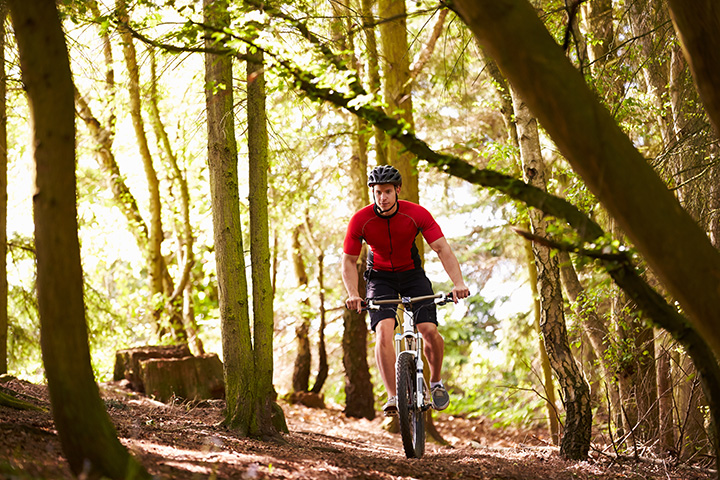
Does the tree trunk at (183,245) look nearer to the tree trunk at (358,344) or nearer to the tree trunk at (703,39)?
the tree trunk at (358,344)

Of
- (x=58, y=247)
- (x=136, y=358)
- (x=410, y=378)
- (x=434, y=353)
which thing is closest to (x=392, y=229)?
(x=434, y=353)

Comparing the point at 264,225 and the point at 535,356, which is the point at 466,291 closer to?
the point at 264,225

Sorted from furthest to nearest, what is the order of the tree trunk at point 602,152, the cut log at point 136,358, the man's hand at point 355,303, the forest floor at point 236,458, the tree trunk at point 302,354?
the tree trunk at point 302,354
the cut log at point 136,358
the man's hand at point 355,303
the forest floor at point 236,458
the tree trunk at point 602,152

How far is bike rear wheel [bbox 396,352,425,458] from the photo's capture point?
548 cm

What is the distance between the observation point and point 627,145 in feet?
10.0

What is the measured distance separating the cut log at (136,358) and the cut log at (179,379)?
0.23m

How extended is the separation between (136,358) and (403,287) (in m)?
4.55

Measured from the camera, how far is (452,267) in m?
5.88

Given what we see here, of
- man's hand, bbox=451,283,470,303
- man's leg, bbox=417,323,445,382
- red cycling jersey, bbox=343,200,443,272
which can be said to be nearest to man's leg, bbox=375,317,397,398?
man's leg, bbox=417,323,445,382

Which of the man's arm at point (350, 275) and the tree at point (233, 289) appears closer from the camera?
the tree at point (233, 289)

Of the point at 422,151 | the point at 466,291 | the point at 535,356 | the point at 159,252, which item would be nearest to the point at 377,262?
the point at 466,291

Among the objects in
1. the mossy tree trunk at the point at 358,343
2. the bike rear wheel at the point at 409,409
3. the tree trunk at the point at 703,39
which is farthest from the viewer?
the mossy tree trunk at the point at 358,343

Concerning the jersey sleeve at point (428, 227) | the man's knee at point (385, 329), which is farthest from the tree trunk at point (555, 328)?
the man's knee at point (385, 329)

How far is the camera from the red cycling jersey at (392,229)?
5996 mm
